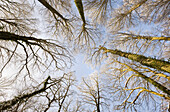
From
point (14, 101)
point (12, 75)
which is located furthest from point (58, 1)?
point (14, 101)

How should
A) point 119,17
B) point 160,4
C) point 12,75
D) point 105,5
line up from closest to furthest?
point 12,75 → point 160,4 → point 105,5 → point 119,17

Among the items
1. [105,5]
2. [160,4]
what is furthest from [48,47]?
[160,4]

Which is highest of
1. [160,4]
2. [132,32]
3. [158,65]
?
[160,4]

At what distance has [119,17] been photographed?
4844 mm

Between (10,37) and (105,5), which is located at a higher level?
(105,5)

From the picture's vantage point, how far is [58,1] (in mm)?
4137

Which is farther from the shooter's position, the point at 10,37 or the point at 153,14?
the point at 153,14

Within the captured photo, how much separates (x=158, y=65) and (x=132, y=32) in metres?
2.36

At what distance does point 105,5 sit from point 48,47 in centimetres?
413

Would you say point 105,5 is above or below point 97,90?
above

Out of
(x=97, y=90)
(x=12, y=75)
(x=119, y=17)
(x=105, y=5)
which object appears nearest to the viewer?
(x=12, y=75)

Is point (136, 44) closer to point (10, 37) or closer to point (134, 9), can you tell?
point (134, 9)

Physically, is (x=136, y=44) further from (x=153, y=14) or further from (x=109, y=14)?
(x=109, y=14)

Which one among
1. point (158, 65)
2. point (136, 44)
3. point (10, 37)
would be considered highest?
point (10, 37)
